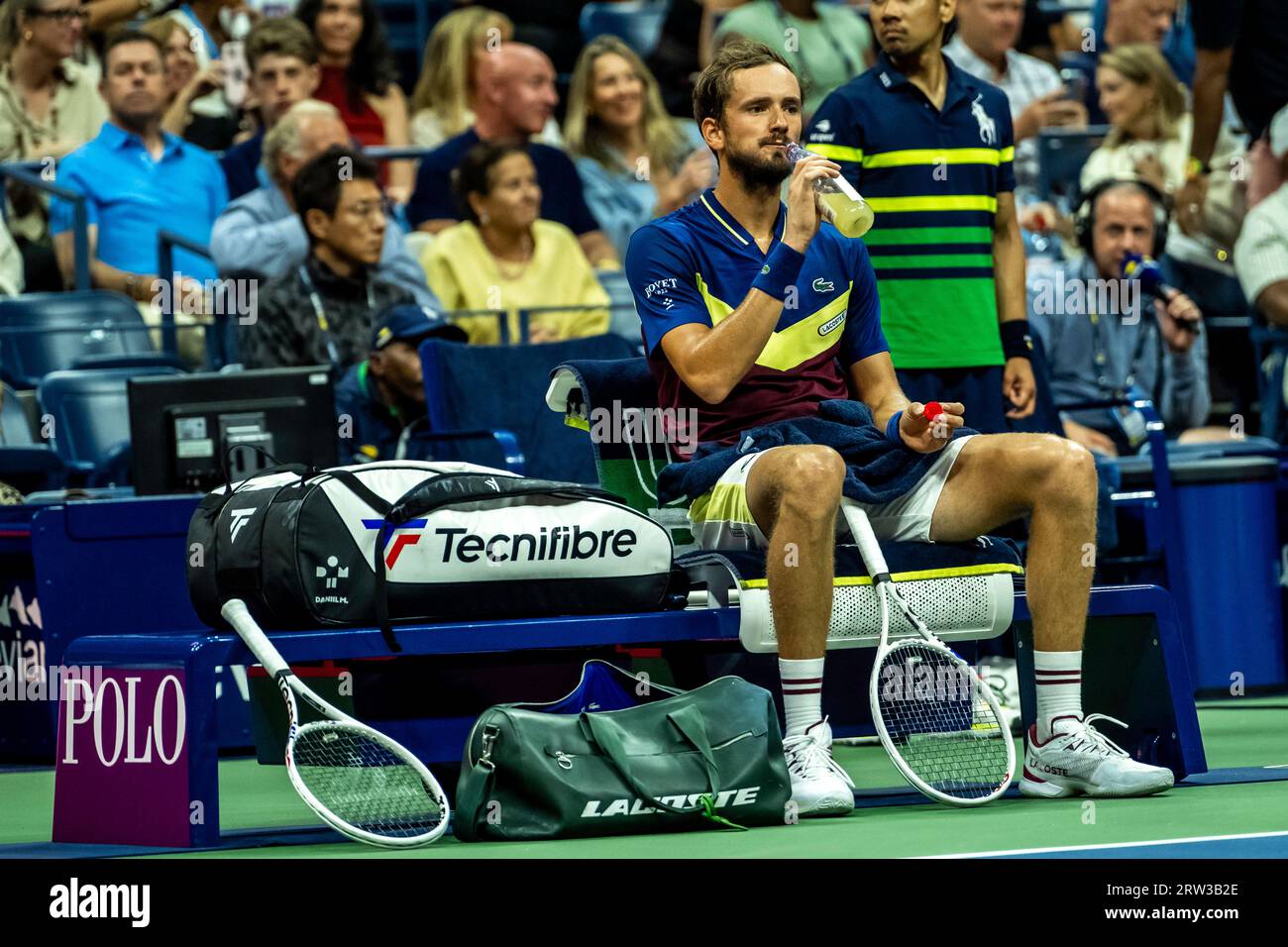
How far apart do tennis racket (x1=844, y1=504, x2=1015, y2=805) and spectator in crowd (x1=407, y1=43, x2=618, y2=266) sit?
5.13 metres

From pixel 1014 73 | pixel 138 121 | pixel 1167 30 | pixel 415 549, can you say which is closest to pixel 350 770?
pixel 415 549

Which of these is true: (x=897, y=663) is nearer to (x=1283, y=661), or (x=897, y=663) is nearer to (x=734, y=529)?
(x=734, y=529)

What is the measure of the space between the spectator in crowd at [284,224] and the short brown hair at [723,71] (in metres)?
3.10

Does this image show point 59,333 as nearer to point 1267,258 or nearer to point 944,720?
point 1267,258

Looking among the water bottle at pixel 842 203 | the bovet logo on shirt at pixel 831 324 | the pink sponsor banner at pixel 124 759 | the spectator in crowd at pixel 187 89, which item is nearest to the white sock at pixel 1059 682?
the bovet logo on shirt at pixel 831 324

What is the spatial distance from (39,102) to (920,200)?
504 centimetres

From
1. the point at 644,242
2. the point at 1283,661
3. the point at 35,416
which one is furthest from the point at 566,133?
the point at 644,242

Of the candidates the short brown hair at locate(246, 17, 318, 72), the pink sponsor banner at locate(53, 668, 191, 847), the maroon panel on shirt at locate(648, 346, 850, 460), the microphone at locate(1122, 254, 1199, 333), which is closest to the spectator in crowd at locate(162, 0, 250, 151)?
the short brown hair at locate(246, 17, 318, 72)

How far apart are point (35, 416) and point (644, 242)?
3.94m

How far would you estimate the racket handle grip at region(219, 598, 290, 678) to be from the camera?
439cm

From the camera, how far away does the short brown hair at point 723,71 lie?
5.04 metres

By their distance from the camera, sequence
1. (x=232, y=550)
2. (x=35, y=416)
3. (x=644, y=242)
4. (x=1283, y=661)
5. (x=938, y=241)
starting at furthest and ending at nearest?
(x=35, y=416) → (x=1283, y=661) → (x=938, y=241) → (x=644, y=242) → (x=232, y=550)

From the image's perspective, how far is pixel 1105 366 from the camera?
8.28 meters

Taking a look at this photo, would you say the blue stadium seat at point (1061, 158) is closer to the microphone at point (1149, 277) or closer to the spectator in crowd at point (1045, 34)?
the spectator in crowd at point (1045, 34)
